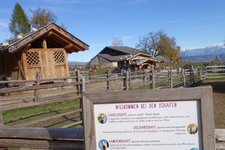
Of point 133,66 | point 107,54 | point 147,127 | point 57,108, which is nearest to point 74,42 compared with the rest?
point 57,108

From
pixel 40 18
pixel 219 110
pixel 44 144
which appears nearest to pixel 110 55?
pixel 40 18

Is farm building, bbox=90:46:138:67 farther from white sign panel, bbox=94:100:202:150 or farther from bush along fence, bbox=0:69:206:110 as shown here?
white sign panel, bbox=94:100:202:150

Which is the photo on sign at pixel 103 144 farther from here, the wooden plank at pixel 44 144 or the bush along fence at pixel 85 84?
the bush along fence at pixel 85 84

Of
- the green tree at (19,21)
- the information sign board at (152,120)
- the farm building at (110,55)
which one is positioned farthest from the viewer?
the farm building at (110,55)

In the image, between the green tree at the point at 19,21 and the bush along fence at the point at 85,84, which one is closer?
the bush along fence at the point at 85,84

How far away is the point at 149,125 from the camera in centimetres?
234

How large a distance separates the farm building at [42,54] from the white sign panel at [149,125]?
14266mm

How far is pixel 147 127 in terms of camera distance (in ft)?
7.68

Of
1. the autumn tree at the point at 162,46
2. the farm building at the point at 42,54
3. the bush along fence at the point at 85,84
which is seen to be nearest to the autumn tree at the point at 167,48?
the autumn tree at the point at 162,46

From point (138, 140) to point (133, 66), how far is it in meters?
43.4

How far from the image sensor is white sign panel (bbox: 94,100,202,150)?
2.30 meters

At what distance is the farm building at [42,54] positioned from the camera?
1712cm

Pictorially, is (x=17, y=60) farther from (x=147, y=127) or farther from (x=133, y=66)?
(x=133, y=66)

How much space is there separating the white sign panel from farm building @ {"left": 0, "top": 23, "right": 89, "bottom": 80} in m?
14.3
